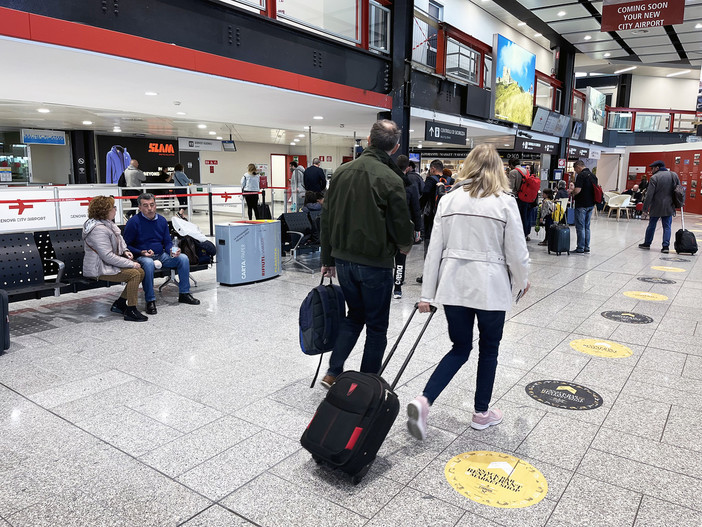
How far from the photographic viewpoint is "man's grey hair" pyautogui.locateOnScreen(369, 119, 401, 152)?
321 cm

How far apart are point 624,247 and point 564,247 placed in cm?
250

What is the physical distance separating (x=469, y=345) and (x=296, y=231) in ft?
19.6

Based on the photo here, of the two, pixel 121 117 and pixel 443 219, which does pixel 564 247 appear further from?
pixel 121 117

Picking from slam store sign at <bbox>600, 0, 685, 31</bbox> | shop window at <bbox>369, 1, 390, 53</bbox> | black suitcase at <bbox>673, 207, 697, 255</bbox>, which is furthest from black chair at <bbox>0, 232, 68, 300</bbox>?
black suitcase at <bbox>673, 207, 697, 255</bbox>

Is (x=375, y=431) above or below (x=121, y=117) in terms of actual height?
below

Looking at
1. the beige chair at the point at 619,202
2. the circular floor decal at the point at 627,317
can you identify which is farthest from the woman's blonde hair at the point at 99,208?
the beige chair at the point at 619,202

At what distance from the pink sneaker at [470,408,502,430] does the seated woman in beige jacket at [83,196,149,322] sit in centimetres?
378

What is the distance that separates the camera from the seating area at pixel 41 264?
5.10 m

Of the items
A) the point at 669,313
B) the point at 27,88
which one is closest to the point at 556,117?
the point at 669,313

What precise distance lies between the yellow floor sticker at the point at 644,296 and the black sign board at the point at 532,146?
9.17 metres

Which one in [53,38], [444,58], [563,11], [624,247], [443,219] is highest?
[563,11]

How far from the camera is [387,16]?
9688 mm

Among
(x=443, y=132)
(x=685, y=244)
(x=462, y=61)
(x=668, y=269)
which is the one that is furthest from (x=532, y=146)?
(x=668, y=269)

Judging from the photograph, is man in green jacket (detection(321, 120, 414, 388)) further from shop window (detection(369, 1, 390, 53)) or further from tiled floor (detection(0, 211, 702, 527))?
shop window (detection(369, 1, 390, 53))
